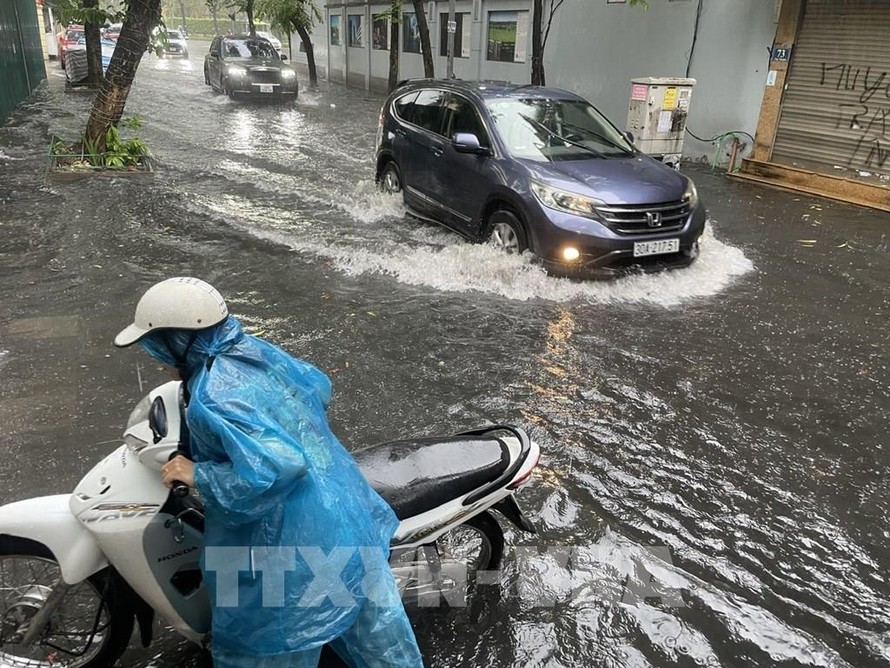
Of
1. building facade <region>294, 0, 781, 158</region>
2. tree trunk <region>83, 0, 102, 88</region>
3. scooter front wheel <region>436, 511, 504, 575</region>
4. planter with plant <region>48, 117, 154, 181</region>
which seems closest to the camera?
scooter front wheel <region>436, 511, 504, 575</region>

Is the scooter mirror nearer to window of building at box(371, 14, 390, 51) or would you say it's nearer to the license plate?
the license plate

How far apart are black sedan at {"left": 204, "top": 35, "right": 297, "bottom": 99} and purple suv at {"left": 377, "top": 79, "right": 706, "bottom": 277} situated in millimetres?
13956

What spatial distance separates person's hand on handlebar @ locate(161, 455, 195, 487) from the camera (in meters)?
1.90

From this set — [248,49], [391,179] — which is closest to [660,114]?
[391,179]

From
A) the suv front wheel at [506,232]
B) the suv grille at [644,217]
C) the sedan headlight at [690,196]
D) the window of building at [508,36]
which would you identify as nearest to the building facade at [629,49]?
the window of building at [508,36]

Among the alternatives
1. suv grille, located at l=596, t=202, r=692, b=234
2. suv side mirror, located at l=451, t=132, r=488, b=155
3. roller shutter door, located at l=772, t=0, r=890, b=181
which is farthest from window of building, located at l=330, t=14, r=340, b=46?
suv grille, located at l=596, t=202, r=692, b=234

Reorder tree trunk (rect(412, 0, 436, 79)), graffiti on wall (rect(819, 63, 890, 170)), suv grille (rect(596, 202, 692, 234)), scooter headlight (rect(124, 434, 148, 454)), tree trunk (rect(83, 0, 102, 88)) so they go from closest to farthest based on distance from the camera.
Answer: scooter headlight (rect(124, 434, 148, 454))
suv grille (rect(596, 202, 692, 234))
graffiti on wall (rect(819, 63, 890, 170))
tree trunk (rect(412, 0, 436, 79))
tree trunk (rect(83, 0, 102, 88))

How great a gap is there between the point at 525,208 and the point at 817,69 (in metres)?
8.07

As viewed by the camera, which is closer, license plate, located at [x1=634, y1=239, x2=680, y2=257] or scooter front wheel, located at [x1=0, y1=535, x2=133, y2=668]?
scooter front wheel, located at [x1=0, y1=535, x2=133, y2=668]

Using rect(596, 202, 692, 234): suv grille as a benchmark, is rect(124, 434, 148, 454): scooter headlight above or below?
above

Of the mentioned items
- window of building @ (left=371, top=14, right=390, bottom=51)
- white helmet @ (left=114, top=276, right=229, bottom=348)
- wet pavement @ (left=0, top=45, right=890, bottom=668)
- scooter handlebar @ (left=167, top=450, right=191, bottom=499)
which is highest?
window of building @ (left=371, top=14, right=390, bottom=51)

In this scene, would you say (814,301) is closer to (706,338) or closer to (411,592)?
(706,338)

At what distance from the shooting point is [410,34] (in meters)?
24.6

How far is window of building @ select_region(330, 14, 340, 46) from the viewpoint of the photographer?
100 ft
